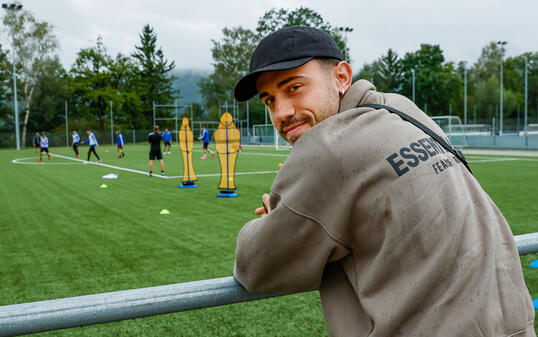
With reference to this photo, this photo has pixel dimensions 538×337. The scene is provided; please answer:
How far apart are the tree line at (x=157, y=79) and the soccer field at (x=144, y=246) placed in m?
49.0

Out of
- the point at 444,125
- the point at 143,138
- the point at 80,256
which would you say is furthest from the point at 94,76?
the point at 80,256

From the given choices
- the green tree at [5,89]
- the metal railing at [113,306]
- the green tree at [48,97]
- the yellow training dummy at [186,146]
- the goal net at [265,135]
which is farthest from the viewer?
the green tree at [48,97]

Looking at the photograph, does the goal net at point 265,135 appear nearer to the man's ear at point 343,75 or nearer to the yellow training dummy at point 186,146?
the yellow training dummy at point 186,146

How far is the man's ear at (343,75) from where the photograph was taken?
1.62 meters

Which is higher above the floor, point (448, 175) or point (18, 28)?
point (18, 28)

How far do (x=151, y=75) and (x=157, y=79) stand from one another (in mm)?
1554

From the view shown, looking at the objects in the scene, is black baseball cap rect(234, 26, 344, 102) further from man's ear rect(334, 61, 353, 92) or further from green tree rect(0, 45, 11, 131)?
green tree rect(0, 45, 11, 131)

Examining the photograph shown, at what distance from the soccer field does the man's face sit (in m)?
2.64

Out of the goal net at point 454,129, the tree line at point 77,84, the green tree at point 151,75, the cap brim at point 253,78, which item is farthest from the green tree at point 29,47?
the cap brim at point 253,78

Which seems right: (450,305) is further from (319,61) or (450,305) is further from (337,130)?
(319,61)

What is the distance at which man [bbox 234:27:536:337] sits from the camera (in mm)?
1188

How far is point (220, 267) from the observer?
557 centimetres

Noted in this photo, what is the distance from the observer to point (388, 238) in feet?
3.93

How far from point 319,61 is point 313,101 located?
14 cm
